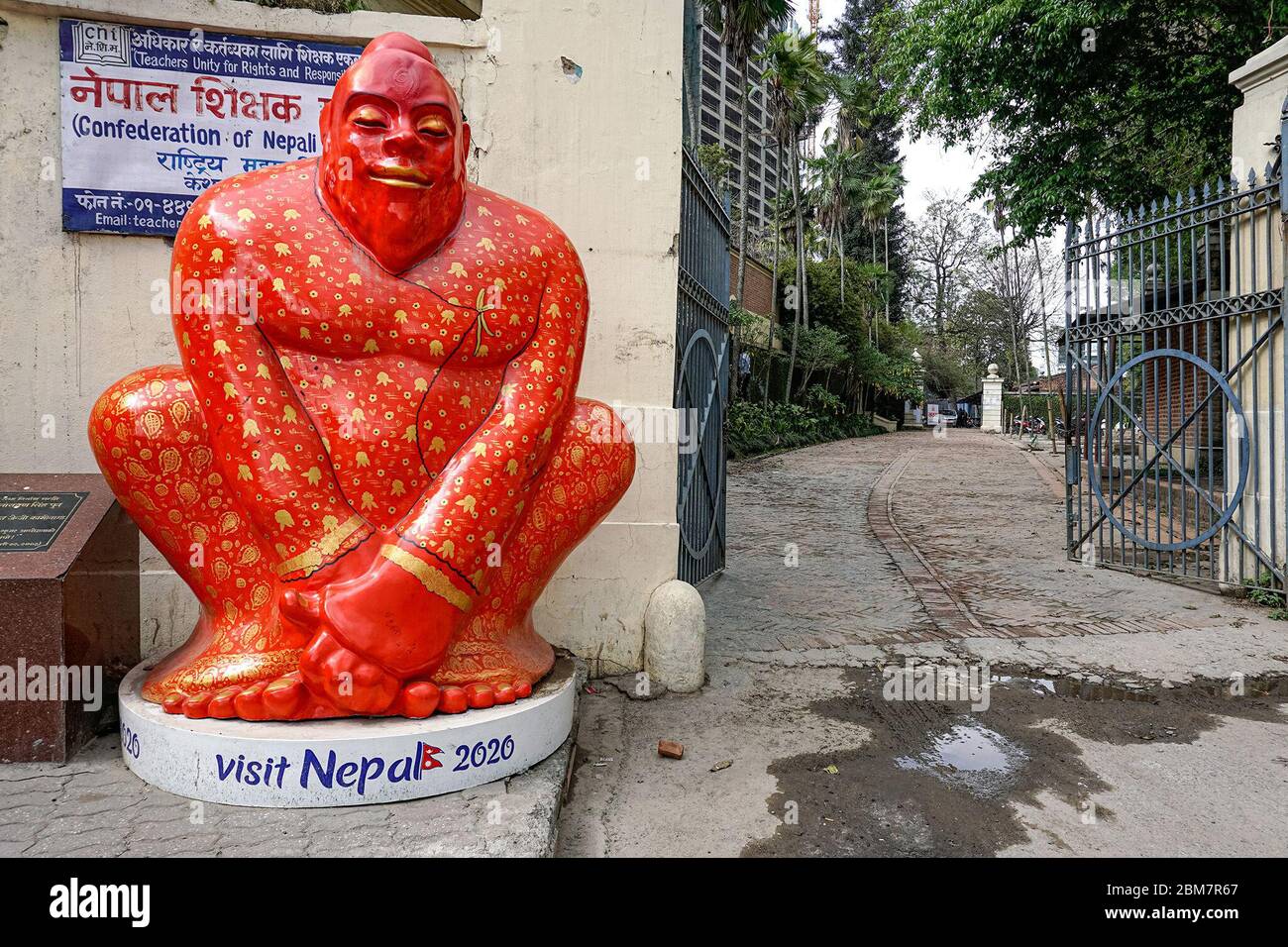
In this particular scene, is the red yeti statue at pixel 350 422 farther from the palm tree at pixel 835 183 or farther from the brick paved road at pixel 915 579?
the palm tree at pixel 835 183

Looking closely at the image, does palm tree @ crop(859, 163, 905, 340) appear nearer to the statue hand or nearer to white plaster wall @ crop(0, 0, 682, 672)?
white plaster wall @ crop(0, 0, 682, 672)

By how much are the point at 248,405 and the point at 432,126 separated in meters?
1.03

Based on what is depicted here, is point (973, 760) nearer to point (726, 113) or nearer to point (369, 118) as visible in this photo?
point (369, 118)

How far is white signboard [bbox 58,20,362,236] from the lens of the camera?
11.5 feet

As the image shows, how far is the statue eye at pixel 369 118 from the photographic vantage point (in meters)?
2.54

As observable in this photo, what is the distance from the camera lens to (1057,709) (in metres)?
3.88

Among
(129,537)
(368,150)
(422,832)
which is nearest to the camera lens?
(422,832)

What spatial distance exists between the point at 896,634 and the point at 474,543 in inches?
136

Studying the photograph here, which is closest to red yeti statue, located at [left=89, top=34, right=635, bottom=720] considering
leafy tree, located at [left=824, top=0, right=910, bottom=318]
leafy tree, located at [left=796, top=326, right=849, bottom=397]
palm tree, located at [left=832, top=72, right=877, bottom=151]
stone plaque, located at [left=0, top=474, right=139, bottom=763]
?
stone plaque, located at [left=0, top=474, right=139, bottom=763]

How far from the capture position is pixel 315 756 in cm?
244

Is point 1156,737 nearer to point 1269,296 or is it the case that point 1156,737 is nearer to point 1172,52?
point 1269,296

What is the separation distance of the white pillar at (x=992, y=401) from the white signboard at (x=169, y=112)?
3565cm

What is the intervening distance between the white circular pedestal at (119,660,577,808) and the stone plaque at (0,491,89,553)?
2.32 feet

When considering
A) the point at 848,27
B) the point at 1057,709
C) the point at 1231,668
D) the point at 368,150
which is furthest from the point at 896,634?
the point at 848,27
